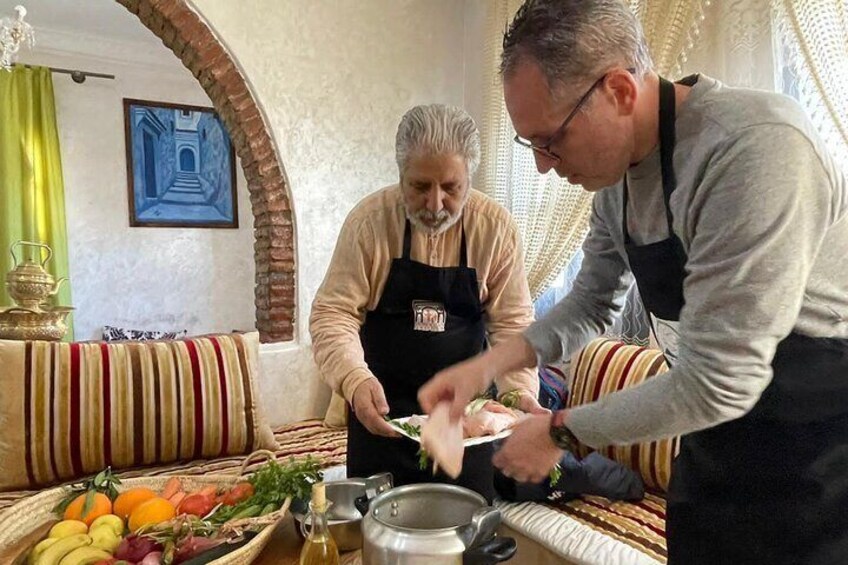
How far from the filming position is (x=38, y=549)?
104 centimetres

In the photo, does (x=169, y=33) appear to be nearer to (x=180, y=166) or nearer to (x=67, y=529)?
(x=67, y=529)

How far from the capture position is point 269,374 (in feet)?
9.02

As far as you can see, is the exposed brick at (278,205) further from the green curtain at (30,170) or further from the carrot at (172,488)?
the green curtain at (30,170)

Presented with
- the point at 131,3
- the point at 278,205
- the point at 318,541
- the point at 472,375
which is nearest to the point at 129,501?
the point at 318,541

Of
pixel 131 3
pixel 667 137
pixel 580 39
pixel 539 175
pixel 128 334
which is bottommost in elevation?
pixel 128 334

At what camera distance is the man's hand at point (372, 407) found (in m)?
1.40

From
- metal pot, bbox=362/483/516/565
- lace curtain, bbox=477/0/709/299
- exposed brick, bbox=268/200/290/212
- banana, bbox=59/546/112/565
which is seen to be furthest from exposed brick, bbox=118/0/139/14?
metal pot, bbox=362/483/516/565

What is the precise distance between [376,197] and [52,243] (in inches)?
143

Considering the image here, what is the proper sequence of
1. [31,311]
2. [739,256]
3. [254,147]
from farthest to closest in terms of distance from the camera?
[254,147] → [31,311] → [739,256]

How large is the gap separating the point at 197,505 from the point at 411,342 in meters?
0.63

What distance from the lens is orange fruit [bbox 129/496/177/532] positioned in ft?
3.74

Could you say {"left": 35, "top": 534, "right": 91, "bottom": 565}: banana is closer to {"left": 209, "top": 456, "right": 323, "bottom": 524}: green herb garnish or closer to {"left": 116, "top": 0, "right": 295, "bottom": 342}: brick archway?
{"left": 209, "top": 456, "right": 323, "bottom": 524}: green herb garnish

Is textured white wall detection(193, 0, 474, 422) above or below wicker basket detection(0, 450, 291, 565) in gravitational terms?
above

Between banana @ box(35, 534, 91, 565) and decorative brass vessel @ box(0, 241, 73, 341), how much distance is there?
1.57 m
